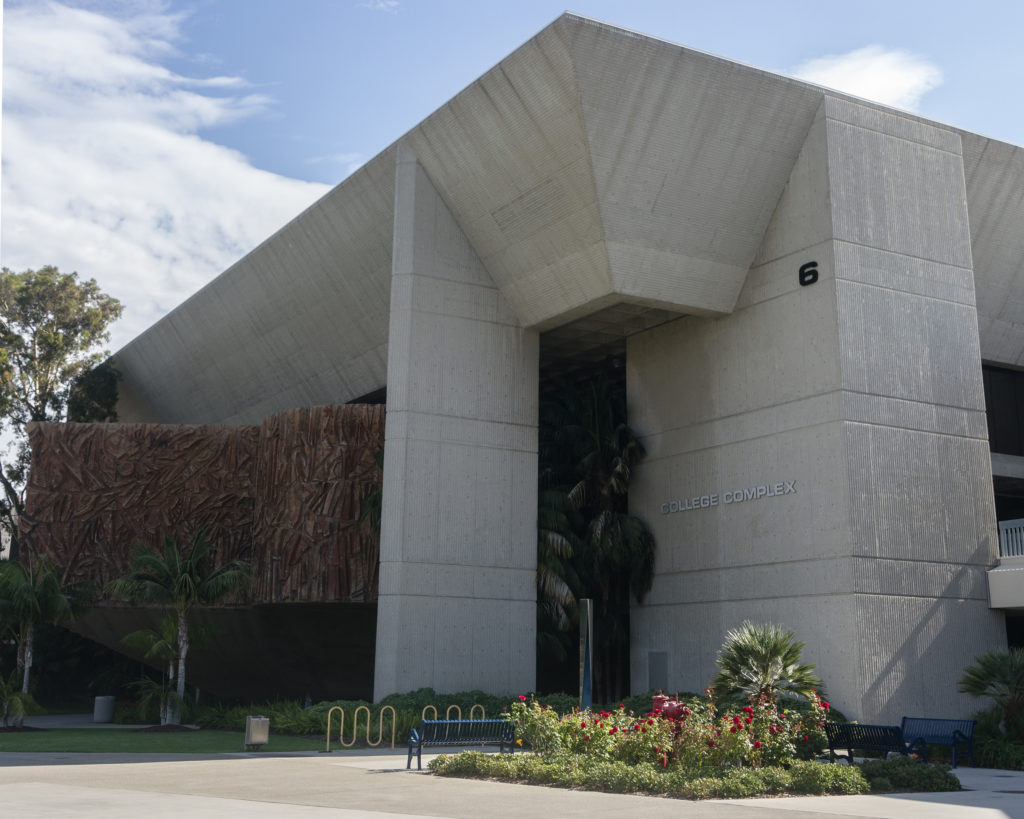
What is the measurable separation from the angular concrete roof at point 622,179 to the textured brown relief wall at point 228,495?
6432 mm

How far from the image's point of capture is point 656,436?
31062 millimetres

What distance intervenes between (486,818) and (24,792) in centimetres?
611

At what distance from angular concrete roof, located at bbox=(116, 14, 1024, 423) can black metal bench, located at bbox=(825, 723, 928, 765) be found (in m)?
12.3

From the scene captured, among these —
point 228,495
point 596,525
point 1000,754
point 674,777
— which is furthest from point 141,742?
point 1000,754

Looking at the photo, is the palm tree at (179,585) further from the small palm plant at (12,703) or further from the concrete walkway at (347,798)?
the concrete walkway at (347,798)

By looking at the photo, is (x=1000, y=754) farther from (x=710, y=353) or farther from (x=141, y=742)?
(x=141, y=742)

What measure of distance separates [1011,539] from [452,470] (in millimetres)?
14279

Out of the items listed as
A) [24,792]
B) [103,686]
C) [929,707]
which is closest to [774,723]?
[929,707]

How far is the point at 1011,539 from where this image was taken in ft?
87.8

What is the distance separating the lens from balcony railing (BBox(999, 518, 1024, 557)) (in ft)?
86.8

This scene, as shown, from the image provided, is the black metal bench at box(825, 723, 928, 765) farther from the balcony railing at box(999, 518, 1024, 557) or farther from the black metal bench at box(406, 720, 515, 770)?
the balcony railing at box(999, 518, 1024, 557)

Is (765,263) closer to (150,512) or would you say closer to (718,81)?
(718,81)

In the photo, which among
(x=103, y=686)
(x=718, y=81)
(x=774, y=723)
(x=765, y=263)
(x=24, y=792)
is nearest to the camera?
(x=24, y=792)

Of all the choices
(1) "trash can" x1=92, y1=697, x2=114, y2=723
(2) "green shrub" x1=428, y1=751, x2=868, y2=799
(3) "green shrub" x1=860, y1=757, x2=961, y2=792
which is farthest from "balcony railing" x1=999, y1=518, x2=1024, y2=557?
(1) "trash can" x1=92, y1=697, x2=114, y2=723
